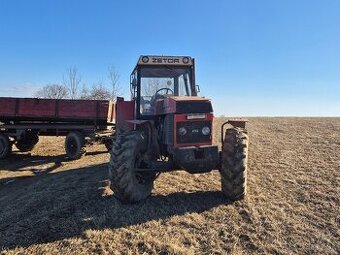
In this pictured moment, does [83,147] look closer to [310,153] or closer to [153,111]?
[153,111]

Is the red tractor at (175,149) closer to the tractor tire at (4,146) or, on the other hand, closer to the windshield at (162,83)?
the windshield at (162,83)

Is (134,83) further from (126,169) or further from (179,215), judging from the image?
(179,215)

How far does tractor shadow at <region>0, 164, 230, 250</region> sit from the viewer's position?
6.55 meters

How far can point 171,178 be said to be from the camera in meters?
9.93

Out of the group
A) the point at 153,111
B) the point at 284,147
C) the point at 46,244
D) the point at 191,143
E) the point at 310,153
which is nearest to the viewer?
the point at 46,244

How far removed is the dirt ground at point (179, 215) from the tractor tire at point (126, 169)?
0.81ft

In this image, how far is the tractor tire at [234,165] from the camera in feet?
25.7

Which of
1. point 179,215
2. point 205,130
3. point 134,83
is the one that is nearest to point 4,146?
point 134,83

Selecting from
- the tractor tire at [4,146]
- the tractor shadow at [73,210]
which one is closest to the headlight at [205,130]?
the tractor shadow at [73,210]

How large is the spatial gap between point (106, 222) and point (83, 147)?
27.7 feet

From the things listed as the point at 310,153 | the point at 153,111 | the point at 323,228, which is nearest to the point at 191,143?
the point at 153,111

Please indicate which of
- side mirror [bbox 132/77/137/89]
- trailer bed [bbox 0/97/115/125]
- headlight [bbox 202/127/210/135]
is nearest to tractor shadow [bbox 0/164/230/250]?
headlight [bbox 202/127/210/135]

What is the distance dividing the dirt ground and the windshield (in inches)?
77.7

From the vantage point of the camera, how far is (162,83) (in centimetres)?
993
